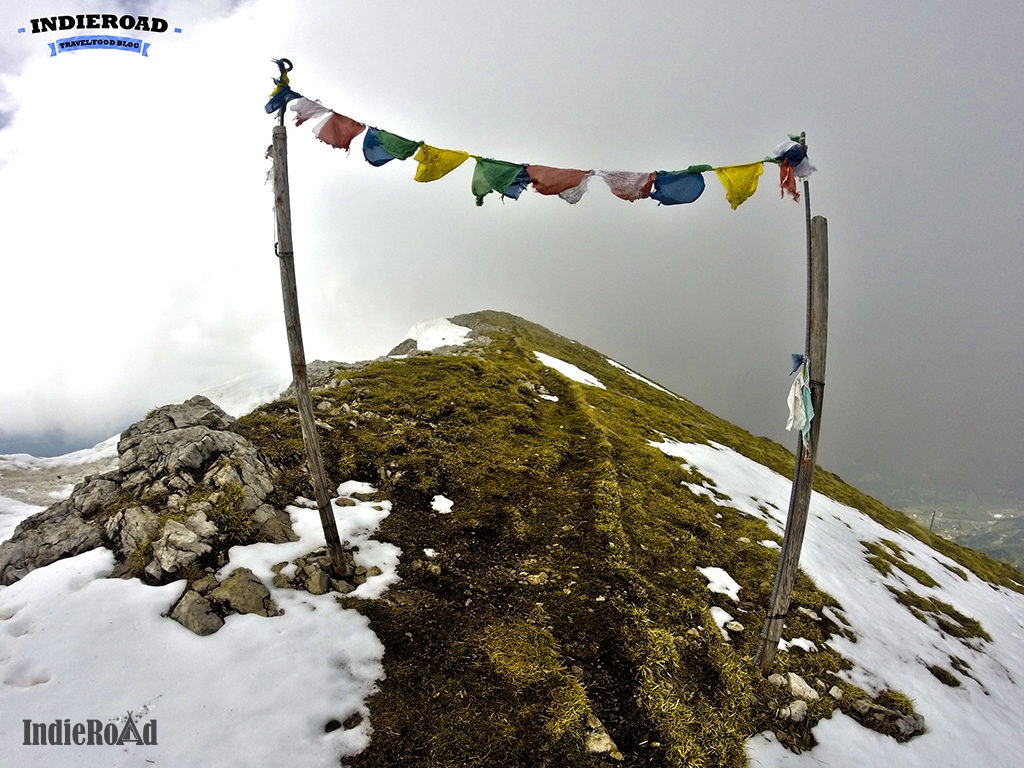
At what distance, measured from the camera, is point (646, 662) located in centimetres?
749

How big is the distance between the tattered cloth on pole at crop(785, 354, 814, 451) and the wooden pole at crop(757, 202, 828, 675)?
0.07 metres

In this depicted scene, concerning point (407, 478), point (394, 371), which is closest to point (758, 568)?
point (407, 478)

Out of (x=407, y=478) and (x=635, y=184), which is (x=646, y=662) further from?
(x=635, y=184)

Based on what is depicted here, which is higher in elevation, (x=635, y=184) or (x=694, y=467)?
(x=635, y=184)

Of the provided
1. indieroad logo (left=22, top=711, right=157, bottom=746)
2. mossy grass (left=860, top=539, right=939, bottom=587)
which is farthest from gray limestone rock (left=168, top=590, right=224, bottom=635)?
mossy grass (left=860, top=539, right=939, bottom=587)

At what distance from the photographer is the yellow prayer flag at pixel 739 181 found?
8164 mm

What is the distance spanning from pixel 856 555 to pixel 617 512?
1241cm

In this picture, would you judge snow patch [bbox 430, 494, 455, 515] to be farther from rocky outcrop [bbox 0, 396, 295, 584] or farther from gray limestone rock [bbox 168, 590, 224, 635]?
gray limestone rock [bbox 168, 590, 224, 635]

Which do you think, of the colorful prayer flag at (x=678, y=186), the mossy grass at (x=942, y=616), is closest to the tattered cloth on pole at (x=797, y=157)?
the colorful prayer flag at (x=678, y=186)

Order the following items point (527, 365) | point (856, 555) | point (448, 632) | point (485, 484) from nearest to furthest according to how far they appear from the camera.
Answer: point (448, 632) < point (485, 484) < point (856, 555) < point (527, 365)

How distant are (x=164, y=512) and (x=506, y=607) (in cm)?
697

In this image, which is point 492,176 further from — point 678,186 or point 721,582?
point 721,582

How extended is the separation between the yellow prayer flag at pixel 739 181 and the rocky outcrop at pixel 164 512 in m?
11.3

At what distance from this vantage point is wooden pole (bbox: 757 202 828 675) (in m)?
7.34
